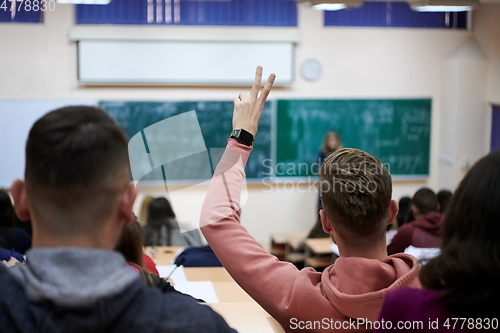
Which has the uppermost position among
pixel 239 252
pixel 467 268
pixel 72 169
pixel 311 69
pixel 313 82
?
pixel 311 69

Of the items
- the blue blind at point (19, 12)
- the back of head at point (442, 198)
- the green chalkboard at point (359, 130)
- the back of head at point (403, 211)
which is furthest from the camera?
the green chalkboard at point (359, 130)

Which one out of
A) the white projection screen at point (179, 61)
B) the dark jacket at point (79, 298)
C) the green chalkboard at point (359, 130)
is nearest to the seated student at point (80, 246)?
the dark jacket at point (79, 298)

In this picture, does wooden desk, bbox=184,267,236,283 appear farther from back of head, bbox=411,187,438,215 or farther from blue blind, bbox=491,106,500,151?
blue blind, bbox=491,106,500,151

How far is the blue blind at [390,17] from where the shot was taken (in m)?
6.00

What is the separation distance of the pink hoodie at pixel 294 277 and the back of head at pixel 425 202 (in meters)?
2.40

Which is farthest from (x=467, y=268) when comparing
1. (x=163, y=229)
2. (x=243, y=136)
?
(x=163, y=229)

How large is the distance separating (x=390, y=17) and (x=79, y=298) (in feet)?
19.7

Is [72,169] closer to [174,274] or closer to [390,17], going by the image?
[174,274]

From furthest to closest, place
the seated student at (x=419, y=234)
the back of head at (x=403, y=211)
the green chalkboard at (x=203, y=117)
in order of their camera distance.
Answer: the green chalkboard at (x=203, y=117)
the back of head at (x=403, y=211)
the seated student at (x=419, y=234)

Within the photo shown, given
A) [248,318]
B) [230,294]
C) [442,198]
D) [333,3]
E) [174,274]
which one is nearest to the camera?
[248,318]

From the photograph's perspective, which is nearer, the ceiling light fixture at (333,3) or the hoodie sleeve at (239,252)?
the hoodie sleeve at (239,252)

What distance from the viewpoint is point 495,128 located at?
6125mm

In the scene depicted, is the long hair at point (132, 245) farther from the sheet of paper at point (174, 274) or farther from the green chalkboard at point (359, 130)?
the green chalkboard at point (359, 130)

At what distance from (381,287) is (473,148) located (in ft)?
18.3
